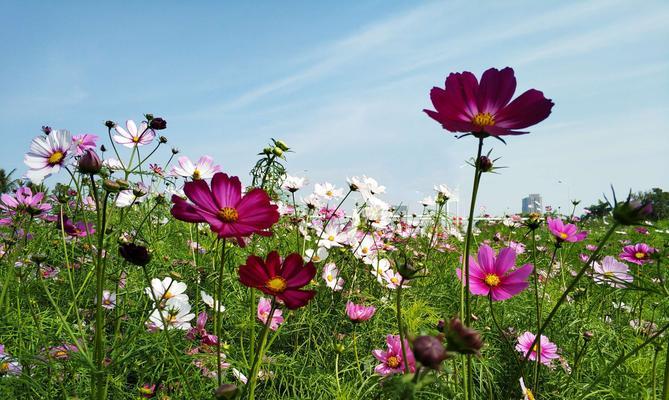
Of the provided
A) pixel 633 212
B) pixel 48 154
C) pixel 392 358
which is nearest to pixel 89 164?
pixel 48 154

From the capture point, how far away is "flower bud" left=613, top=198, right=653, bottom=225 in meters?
0.58

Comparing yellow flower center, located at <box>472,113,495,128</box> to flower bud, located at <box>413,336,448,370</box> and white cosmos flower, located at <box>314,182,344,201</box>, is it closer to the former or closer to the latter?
flower bud, located at <box>413,336,448,370</box>

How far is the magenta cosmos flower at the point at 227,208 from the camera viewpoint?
24.9 inches

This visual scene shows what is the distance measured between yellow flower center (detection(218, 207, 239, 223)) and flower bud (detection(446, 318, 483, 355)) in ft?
1.25

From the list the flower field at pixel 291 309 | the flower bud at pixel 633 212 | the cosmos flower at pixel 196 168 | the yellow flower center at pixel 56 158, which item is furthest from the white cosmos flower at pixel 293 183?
the flower bud at pixel 633 212

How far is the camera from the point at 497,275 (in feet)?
2.79

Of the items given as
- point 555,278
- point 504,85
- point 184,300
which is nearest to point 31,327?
point 184,300

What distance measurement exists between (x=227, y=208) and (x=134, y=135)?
1.08m

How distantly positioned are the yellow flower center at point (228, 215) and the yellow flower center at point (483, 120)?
0.38 meters

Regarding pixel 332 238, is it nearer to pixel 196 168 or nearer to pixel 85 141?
pixel 196 168

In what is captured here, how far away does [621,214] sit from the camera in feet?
1.95

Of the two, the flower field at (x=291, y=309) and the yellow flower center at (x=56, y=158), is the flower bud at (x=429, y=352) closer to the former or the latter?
the flower field at (x=291, y=309)

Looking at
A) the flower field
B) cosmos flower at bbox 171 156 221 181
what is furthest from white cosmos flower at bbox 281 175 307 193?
cosmos flower at bbox 171 156 221 181

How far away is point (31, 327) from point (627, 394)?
5.49 ft
